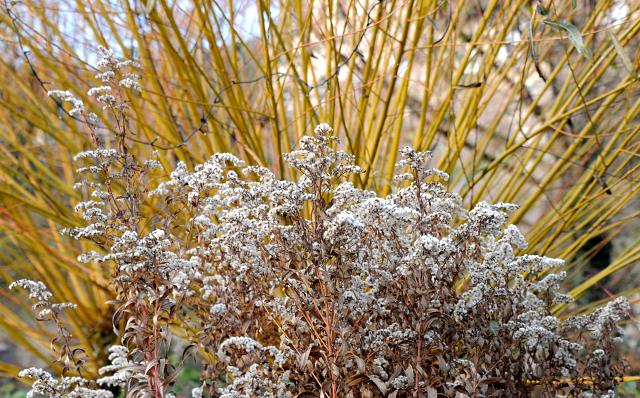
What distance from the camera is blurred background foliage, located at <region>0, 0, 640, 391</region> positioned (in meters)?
1.41

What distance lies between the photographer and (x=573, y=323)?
1.11m

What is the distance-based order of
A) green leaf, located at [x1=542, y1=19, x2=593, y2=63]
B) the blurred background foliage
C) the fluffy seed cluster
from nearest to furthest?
the fluffy seed cluster
green leaf, located at [x1=542, y1=19, x2=593, y2=63]
the blurred background foliage

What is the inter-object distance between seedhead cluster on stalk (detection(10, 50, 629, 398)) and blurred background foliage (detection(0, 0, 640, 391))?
0.31 metres

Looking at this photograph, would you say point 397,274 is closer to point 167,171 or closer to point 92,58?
point 167,171

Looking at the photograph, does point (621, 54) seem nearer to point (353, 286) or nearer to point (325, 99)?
point (353, 286)

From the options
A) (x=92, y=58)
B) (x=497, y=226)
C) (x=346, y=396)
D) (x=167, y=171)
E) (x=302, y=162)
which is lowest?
(x=346, y=396)

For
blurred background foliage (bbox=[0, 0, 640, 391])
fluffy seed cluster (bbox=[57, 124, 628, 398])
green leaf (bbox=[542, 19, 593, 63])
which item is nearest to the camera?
fluffy seed cluster (bbox=[57, 124, 628, 398])

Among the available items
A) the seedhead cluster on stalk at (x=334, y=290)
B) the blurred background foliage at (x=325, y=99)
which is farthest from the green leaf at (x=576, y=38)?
the seedhead cluster on stalk at (x=334, y=290)

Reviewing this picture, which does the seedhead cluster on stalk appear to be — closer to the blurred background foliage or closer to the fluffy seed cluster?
the fluffy seed cluster

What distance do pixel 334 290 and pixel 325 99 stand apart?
91cm

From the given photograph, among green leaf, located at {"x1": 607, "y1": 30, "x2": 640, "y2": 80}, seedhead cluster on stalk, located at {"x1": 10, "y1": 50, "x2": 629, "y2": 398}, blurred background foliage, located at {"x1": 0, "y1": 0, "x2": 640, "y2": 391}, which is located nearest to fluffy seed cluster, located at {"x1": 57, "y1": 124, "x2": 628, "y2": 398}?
seedhead cluster on stalk, located at {"x1": 10, "y1": 50, "x2": 629, "y2": 398}

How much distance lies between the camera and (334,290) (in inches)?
33.3

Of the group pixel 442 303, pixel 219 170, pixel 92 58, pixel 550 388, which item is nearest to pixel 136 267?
pixel 219 170

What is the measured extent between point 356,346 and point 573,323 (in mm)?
545
